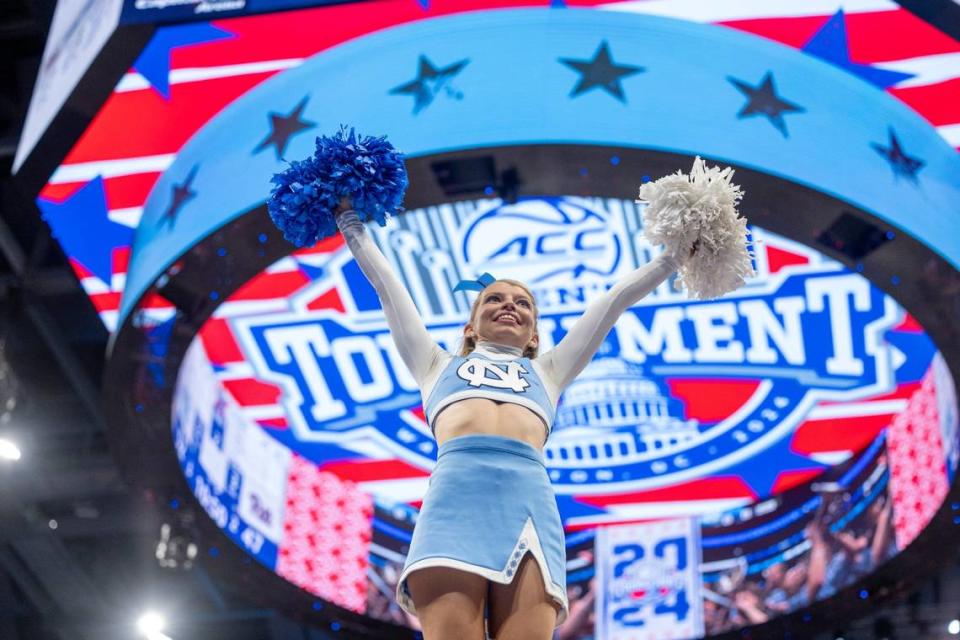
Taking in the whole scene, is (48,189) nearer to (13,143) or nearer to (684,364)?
(13,143)

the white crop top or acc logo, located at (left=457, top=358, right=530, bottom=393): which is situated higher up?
the white crop top

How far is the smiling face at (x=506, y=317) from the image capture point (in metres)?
3.99

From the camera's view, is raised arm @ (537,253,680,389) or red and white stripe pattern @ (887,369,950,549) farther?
red and white stripe pattern @ (887,369,950,549)

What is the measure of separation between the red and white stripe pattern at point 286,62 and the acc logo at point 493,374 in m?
2.81

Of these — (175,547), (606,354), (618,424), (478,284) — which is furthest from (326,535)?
(478,284)

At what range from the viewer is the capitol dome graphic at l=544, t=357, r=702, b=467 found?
838 cm

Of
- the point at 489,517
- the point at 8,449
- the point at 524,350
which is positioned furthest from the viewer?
the point at 8,449

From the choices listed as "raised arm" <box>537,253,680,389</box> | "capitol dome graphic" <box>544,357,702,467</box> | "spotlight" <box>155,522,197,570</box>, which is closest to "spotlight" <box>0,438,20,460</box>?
"spotlight" <box>155,522,197,570</box>

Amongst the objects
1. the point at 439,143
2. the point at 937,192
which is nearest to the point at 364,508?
the point at 439,143

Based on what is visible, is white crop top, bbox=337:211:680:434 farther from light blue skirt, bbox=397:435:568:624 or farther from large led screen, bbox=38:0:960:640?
large led screen, bbox=38:0:960:640

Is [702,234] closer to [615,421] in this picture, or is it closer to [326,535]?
[615,421]

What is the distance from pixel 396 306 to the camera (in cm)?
400

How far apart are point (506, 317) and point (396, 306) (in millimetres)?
319

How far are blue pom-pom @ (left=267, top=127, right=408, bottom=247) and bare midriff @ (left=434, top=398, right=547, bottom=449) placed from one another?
0.66 meters
